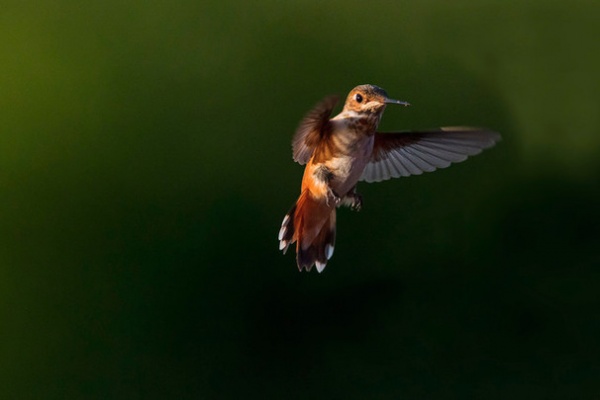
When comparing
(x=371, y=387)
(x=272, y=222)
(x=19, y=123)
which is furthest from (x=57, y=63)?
(x=371, y=387)

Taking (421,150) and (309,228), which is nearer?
(309,228)

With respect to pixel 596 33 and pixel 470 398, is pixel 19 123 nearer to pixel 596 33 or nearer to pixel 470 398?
pixel 470 398

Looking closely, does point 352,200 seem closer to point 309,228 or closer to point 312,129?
point 309,228

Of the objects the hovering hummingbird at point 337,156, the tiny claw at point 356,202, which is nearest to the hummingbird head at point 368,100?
the hovering hummingbird at point 337,156

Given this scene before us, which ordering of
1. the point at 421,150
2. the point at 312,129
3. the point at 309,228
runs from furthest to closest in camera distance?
the point at 421,150, the point at 309,228, the point at 312,129

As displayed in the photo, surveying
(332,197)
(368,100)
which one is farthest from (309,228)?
(368,100)

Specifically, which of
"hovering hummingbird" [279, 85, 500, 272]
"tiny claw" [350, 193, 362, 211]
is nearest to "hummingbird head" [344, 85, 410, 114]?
"hovering hummingbird" [279, 85, 500, 272]

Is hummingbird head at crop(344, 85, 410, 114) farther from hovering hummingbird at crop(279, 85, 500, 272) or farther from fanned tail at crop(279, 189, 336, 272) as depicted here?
fanned tail at crop(279, 189, 336, 272)
